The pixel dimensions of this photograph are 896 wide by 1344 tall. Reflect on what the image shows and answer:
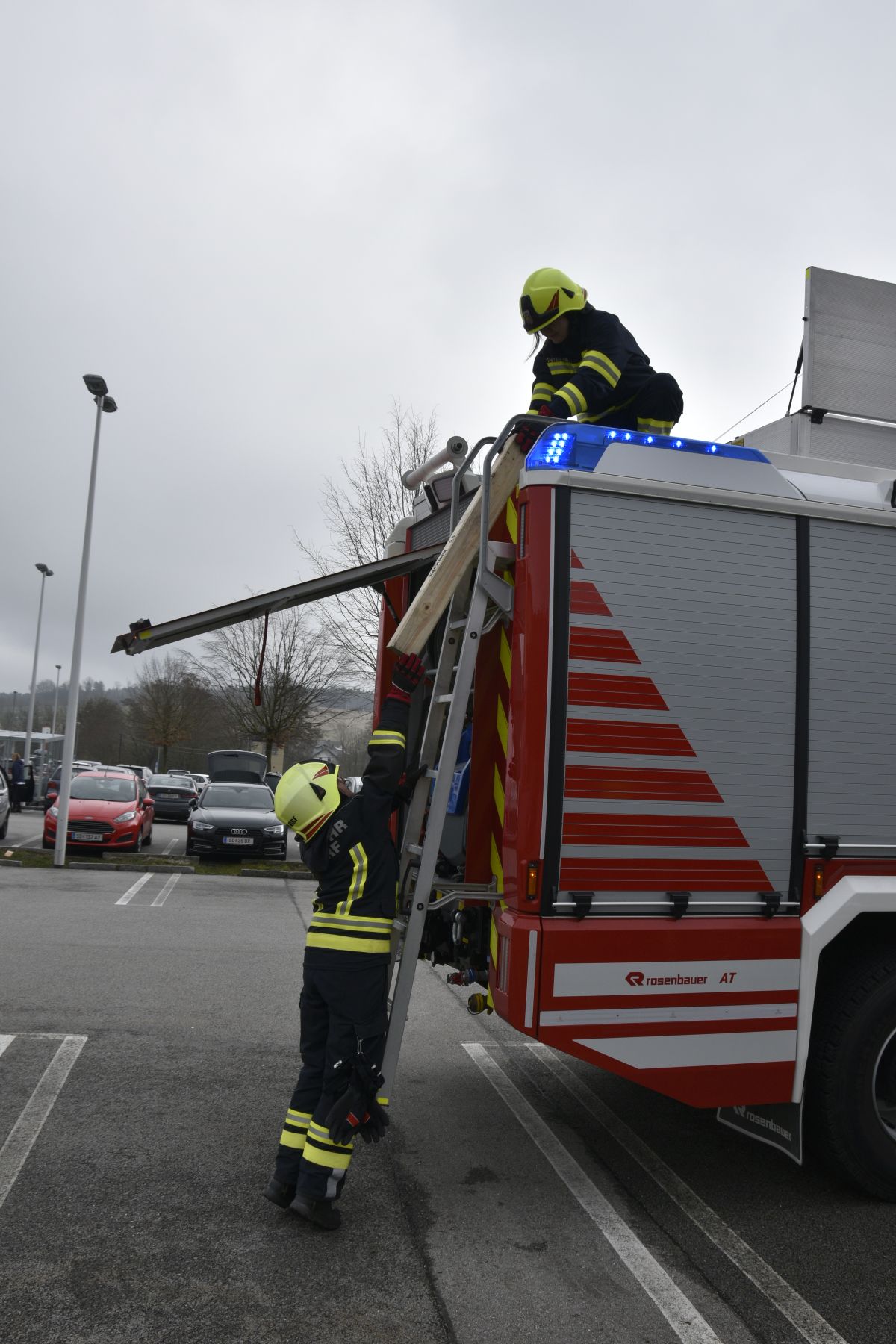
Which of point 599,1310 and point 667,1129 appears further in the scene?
point 667,1129

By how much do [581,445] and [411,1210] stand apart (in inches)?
118

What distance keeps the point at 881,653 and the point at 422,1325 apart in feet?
9.93

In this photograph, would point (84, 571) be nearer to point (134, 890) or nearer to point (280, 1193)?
point (134, 890)

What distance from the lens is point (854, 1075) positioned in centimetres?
413

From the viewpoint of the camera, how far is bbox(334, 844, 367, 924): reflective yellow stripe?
3961mm

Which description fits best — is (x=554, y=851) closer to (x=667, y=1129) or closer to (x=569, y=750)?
(x=569, y=750)

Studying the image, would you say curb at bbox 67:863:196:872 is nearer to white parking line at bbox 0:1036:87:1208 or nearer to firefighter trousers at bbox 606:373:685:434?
white parking line at bbox 0:1036:87:1208

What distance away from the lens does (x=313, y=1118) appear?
3.80 metres

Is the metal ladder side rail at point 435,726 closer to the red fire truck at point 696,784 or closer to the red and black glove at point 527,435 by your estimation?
the red fire truck at point 696,784

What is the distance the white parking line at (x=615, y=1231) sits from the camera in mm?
3213

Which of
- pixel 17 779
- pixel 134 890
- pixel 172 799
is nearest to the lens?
pixel 134 890

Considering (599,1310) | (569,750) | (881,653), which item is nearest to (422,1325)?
(599,1310)

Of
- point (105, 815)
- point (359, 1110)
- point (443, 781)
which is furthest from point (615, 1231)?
point (105, 815)

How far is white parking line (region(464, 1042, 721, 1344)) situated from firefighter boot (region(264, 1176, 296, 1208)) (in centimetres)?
115
